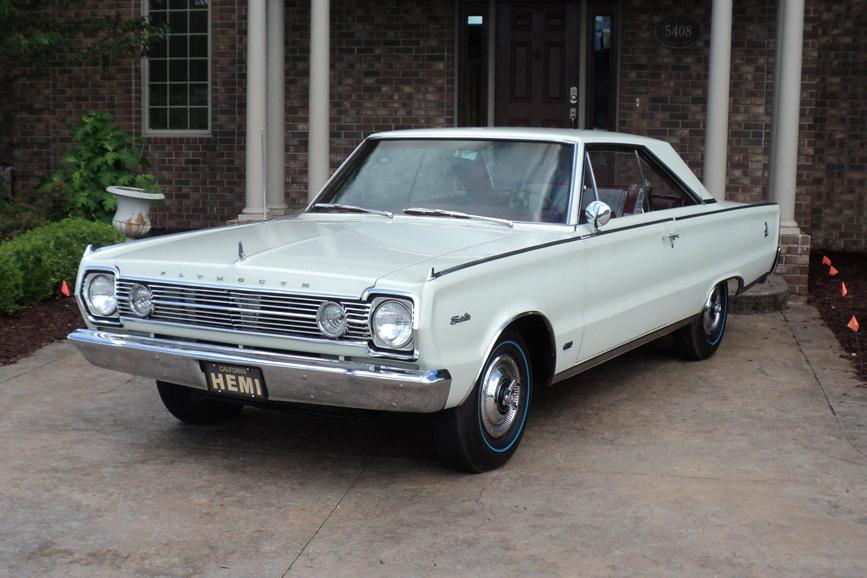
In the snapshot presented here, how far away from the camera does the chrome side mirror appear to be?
5738 mm

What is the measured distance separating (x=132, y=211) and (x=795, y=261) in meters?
6.38

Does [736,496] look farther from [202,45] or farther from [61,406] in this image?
[202,45]

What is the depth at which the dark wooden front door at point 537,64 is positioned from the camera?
1339 centimetres

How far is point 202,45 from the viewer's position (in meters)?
14.3

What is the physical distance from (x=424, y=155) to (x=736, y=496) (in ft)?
8.32

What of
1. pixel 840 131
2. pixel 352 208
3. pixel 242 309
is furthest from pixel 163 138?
pixel 242 309

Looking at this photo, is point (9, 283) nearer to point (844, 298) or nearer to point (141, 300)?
point (141, 300)

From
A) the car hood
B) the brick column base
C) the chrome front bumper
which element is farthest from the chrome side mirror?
the brick column base

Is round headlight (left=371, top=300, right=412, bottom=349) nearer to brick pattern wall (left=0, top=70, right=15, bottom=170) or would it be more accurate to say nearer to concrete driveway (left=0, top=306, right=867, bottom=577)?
concrete driveway (left=0, top=306, right=867, bottom=577)

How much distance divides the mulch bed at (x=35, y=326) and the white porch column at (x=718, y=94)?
18.6 ft

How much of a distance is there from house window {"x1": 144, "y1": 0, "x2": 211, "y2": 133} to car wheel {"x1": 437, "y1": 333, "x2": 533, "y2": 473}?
31.9 ft

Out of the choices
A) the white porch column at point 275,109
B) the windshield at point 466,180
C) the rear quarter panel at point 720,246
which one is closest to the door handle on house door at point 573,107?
the white porch column at point 275,109

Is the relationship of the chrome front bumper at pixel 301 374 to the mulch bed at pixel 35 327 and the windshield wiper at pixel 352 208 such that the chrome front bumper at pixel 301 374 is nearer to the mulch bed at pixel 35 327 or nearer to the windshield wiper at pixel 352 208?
the windshield wiper at pixel 352 208

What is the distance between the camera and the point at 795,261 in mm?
10320
